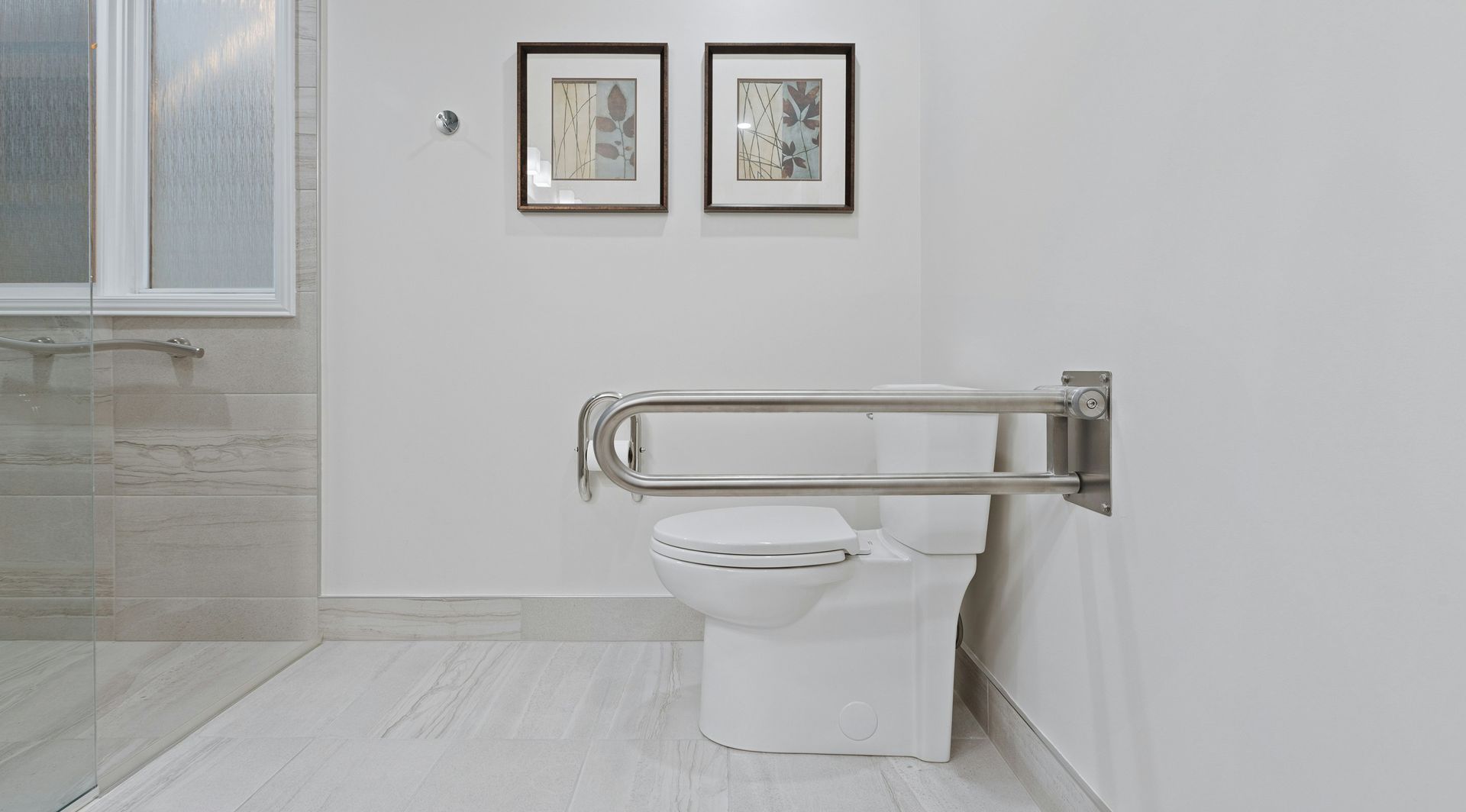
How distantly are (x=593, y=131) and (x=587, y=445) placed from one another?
2.81 ft

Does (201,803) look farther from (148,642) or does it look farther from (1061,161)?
(1061,161)

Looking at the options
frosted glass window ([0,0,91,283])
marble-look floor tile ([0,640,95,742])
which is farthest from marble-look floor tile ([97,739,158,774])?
frosted glass window ([0,0,91,283])

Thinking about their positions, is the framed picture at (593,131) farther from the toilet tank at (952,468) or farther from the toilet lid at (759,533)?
the toilet tank at (952,468)

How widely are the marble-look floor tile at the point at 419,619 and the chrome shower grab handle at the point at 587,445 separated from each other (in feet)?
1.26

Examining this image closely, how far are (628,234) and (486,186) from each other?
0.41 meters

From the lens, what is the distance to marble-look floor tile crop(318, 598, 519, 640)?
1988mm

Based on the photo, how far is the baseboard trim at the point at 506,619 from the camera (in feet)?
6.51

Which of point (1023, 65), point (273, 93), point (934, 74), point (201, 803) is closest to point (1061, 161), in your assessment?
point (1023, 65)

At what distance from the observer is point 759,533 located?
1.41 meters

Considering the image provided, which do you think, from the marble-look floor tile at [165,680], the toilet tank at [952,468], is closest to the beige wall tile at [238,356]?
the marble-look floor tile at [165,680]

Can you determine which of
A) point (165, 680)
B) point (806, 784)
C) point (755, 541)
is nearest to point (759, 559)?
point (755, 541)

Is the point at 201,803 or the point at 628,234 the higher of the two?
the point at 628,234

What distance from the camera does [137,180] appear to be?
178 centimetres

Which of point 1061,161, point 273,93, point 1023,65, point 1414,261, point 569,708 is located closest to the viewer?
point 1414,261
